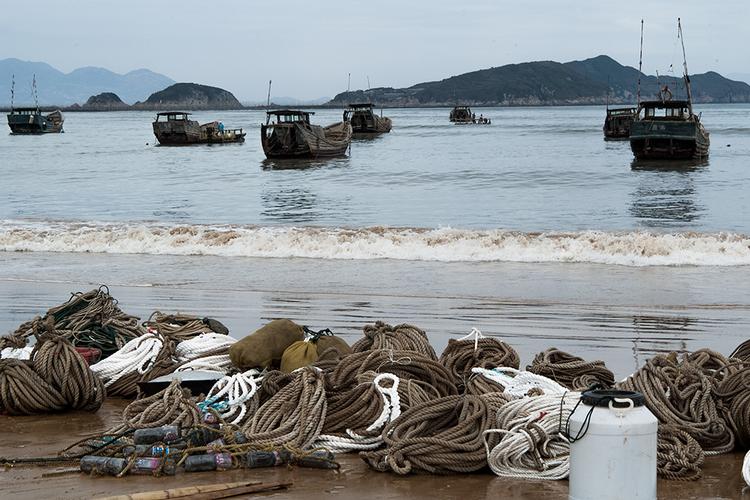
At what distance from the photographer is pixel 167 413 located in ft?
17.5

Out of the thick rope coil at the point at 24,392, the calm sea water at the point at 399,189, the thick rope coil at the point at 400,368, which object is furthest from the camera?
the calm sea water at the point at 399,189

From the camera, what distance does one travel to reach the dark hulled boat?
1507 inches

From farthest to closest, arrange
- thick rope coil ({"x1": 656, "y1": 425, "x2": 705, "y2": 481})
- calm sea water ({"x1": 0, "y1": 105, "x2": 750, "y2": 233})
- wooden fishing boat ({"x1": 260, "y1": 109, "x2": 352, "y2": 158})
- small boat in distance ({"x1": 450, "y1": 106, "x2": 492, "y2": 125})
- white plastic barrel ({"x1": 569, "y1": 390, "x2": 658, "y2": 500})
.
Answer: small boat in distance ({"x1": 450, "y1": 106, "x2": 492, "y2": 125}), wooden fishing boat ({"x1": 260, "y1": 109, "x2": 352, "y2": 158}), calm sea water ({"x1": 0, "y1": 105, "x2": 750, "y2": 233}), thick rope coil ({"x1": 656, "y1": 425, "x2": 705, "y2": 481}), white plastic barrel ({"x1": 569, "y1": 390, "x2": 658, "y2": 500})

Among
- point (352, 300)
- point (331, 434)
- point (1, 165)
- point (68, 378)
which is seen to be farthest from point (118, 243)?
point (1, 165)

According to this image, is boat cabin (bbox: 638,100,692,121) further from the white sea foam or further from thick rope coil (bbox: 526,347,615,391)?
thick rope coil (bbox: 526,347,615,391)

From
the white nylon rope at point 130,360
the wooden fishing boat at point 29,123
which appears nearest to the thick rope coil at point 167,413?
the white nylon rope at point 130,360

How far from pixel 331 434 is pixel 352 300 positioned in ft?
18.7

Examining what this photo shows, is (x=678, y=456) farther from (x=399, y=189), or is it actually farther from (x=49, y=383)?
(x=399, y=189)

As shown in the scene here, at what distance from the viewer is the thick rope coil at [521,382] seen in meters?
5.56

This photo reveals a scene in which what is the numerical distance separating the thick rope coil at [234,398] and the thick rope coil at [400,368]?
44cm

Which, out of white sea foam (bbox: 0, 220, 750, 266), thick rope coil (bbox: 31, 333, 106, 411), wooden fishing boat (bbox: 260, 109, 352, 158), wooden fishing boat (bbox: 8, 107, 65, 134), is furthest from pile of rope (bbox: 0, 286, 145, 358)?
wooden fishing boat (bbox: 8, 107, 65, 134)

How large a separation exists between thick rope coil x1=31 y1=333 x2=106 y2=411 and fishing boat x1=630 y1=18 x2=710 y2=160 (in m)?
34.3

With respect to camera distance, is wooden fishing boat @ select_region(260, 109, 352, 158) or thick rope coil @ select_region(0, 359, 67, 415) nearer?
thick rope coil @ select_region(0, 359, 67, 415)

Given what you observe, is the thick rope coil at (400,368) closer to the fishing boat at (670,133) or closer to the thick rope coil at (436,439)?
the thick rope coil at (436,439)
